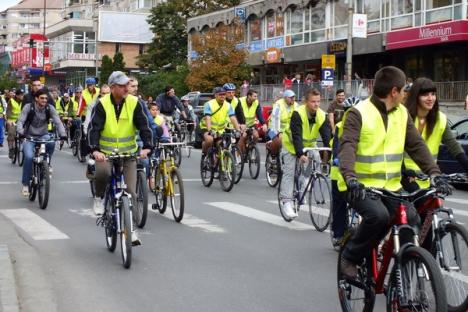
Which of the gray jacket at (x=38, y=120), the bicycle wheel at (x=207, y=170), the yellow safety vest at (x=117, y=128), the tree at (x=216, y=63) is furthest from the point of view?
the tree at (x=216, y=63)

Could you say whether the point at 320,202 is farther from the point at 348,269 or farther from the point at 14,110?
the point at 14,110

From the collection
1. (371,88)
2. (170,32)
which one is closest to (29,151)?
(371,88)

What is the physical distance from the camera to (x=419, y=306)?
16.2ft

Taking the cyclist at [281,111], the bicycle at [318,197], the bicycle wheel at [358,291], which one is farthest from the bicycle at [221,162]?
the bicycle wheel at [358,291]

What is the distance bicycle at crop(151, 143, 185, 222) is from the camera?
11.1 metres

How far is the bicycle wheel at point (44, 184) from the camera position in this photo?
12133mm

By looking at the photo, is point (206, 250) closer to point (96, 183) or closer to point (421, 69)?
point (96, 183)

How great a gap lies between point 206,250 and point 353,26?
977 inches

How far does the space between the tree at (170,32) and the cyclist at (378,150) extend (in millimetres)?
64243

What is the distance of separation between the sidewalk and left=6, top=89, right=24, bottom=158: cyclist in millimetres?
11420

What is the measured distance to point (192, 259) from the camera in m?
8.56

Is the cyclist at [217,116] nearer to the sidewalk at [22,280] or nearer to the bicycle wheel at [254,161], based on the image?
the bicycle wheel at [254,161]

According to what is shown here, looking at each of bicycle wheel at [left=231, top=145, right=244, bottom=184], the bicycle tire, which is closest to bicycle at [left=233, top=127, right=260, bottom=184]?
bicycle wheel at [left=231, top=145, right=244, bottom=184]

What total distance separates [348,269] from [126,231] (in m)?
2.87
